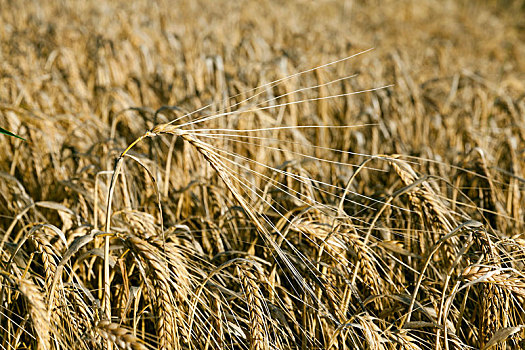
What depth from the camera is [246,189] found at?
2.34 m

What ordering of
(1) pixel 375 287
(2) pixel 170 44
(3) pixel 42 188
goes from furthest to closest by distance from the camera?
(2) pixel 170 44 < (3) pixel 42 188 < (1) pixel 375 287

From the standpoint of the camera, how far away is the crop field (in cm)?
129

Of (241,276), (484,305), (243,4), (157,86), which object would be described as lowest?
(484,305)

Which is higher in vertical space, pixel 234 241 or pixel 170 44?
pixel 170 44

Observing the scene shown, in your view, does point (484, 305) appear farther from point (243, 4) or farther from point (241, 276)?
point (243, 4)

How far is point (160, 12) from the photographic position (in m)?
6.29

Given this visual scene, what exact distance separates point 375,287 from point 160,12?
5.57 m

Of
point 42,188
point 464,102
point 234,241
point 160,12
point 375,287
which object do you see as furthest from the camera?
point 160,12

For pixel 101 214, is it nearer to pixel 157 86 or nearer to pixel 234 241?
pixel 234 241

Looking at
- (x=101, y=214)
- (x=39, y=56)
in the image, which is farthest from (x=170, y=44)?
(x=101, y=214)

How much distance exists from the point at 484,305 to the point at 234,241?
98 cm

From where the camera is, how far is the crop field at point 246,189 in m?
1.29

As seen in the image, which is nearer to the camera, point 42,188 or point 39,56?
point 42,188

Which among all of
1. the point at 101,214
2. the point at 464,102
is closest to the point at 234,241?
the point at 101,214
